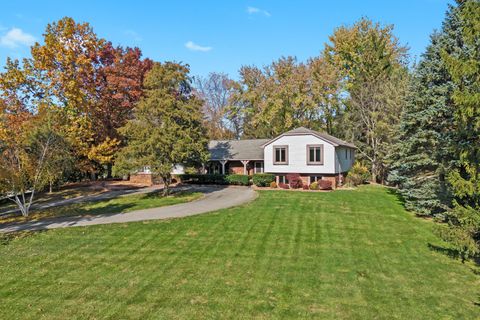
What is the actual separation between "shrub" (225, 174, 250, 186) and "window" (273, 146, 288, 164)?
3.44 metres

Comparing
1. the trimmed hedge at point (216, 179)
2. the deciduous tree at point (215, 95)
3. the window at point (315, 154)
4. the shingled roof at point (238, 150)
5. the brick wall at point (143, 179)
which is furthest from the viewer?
the deciduous tree at point (215, 95)

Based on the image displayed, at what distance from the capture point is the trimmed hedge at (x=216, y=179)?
32.1 meters

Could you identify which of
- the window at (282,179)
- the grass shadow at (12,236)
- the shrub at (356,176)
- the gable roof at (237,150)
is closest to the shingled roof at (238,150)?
the gable roof at (237,150)

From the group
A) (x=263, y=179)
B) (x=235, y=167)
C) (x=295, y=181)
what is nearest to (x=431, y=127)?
(x=295, y=181)

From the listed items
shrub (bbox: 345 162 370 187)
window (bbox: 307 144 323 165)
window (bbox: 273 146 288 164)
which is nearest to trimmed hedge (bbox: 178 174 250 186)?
window (bbox: 273 146 288 164)

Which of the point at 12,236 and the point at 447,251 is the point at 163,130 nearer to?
the point at 12,236

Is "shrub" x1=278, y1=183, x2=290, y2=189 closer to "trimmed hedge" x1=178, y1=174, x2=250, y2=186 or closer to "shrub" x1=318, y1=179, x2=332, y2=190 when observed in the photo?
"shrub" x1=318, y1=179, x2=332, y2=190

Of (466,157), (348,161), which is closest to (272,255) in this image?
(466,157)

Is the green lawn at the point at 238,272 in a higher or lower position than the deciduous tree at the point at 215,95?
lower

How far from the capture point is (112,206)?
72.4 ft

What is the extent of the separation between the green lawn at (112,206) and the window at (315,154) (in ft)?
35.1

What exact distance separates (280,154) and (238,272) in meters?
20.5

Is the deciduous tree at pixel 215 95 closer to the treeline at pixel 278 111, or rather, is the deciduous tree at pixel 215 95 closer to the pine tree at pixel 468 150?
the treeline at pixel 278 111

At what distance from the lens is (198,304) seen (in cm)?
902
